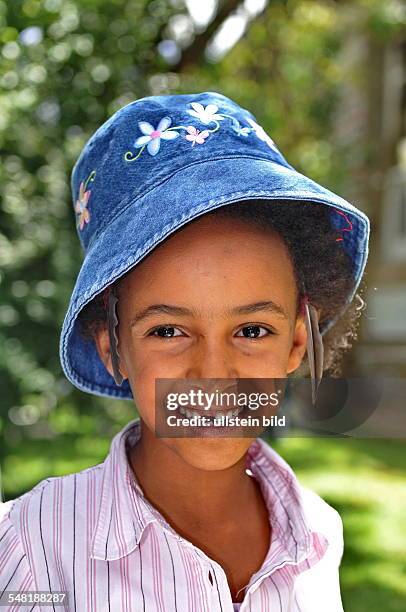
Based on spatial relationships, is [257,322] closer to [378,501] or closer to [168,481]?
[168,481]

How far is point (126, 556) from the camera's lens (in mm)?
756

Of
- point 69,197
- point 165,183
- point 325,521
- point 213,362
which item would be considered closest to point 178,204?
point 165,183

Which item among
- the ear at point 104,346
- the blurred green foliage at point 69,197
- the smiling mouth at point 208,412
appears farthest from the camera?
the blurred green foliage at point 69,197

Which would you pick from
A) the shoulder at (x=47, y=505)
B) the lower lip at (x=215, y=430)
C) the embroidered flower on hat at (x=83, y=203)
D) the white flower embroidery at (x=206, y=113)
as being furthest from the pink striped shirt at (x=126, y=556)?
the white flower embroidery at (x=206, y=113)

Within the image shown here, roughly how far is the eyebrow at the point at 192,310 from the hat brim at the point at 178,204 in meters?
0.05

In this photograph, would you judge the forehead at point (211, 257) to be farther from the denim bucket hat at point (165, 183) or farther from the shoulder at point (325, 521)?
the shoulder at point (325, 521)

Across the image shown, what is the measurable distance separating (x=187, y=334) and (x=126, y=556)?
8.8 inches

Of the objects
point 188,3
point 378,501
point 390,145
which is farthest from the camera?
point 390,145

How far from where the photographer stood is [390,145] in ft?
10.6

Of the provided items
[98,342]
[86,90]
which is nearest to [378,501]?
[86,90]

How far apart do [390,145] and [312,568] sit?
8.65 ft

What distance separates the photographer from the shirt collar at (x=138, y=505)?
0.76 m

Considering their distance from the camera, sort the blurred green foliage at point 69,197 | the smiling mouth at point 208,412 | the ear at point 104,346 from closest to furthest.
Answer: the smiling mouth at point 208,412, the ear at point 104,346, the blurred green foliage at point 69,197

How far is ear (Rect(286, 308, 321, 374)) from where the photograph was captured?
789 mm
